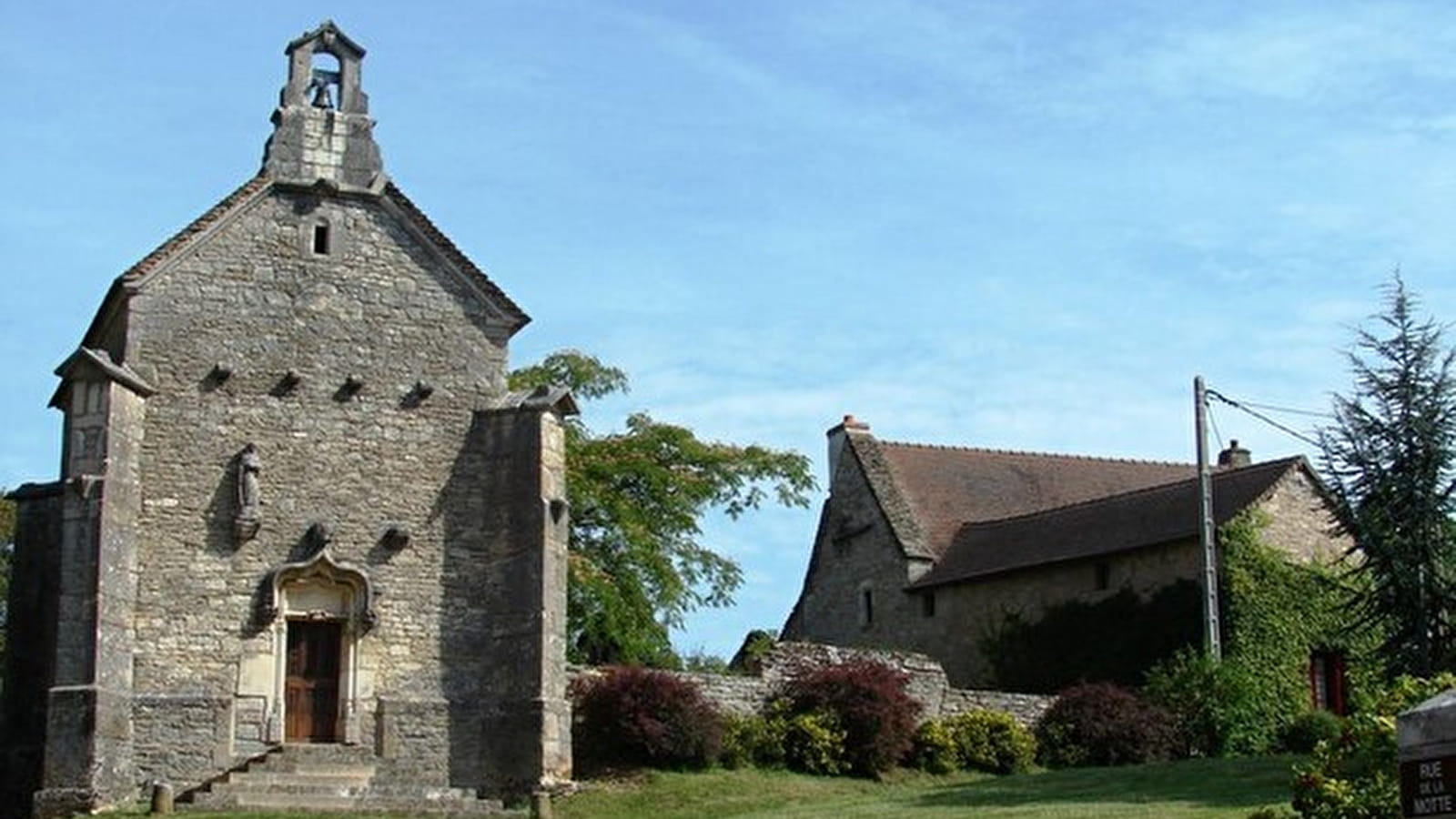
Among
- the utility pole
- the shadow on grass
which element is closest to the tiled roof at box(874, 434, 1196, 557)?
the utility pole

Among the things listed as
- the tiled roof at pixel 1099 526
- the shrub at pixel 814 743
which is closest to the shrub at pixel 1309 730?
the tiled roof at pixel 1099 526

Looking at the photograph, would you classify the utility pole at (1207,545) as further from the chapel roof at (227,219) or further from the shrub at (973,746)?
the chapel roof at (227,219)

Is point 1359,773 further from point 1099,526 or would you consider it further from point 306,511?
point 1099,526

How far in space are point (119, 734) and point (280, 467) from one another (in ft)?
13.9

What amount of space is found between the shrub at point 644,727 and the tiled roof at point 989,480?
14284mm

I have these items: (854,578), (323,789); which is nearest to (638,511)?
(854,578)

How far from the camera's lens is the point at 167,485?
2945 centimetres

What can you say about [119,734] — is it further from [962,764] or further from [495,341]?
[962,764]

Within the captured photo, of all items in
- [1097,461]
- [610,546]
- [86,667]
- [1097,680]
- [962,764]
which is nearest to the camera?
[86,667]

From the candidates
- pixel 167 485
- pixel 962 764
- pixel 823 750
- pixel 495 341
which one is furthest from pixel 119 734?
pixel 962 764

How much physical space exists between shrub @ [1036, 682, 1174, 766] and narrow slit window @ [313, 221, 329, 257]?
43.4 feet

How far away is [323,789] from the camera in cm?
2830

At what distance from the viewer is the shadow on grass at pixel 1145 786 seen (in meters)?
25.5

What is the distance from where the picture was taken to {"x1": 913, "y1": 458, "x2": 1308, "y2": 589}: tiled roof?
3912 centimetres
